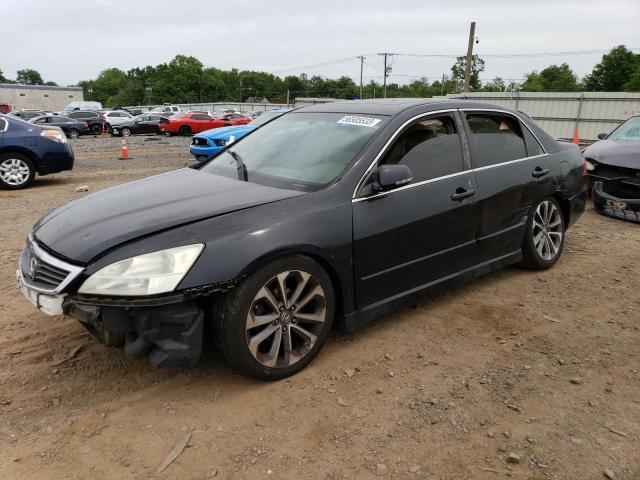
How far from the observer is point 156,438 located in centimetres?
250

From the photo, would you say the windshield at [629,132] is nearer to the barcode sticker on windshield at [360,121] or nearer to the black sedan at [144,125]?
the barcode sticker on windshield at [360,121]

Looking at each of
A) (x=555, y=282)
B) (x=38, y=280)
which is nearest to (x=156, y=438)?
(x=38, y=280)

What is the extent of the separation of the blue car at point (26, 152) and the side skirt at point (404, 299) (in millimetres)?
8538

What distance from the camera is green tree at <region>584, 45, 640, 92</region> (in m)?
61.4

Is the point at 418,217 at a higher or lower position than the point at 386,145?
lower

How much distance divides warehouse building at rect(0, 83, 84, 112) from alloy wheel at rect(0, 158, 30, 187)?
6830cm

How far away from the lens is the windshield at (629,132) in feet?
25.7

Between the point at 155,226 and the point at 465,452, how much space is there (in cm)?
196

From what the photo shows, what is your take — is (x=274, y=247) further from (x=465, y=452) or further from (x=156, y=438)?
(x=465, y=452)

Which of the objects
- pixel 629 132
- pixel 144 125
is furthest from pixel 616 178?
pixel 144 125

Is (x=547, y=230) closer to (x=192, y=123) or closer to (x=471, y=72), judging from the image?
(x=192, y=123)

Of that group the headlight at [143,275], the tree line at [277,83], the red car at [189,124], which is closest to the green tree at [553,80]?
the tree line at [277,83]

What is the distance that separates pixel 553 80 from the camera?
8156cm

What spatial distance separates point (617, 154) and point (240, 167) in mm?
5881
